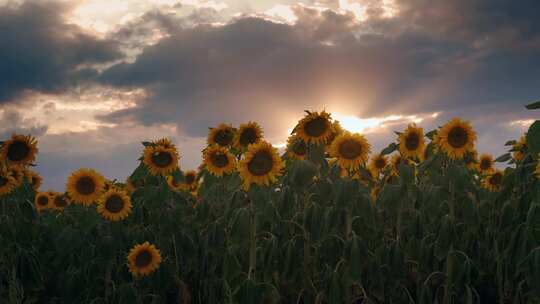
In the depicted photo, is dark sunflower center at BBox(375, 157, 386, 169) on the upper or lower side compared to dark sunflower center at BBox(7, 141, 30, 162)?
lower

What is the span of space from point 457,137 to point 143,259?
378 cm

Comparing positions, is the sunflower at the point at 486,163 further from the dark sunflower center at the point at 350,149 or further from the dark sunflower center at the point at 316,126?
the dark sunflower center at the point at 316,126

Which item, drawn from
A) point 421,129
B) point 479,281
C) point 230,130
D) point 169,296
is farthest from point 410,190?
point 169,296

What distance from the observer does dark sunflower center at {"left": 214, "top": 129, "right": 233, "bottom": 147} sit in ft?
24.0

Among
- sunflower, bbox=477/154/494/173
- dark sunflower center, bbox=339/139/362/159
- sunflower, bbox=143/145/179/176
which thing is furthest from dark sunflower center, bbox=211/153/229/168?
sunflower, bbox=477/154/494/173

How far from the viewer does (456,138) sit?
6402 mm

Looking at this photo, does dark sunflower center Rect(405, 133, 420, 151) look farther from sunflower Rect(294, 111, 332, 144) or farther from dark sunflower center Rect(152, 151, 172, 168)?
dark sunflower center Rect(152, 151, 172, 168)

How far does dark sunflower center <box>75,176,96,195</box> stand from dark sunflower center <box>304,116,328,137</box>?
365 cm

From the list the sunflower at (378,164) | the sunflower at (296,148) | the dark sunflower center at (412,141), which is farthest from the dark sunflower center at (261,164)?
the sunflower at (378,164)

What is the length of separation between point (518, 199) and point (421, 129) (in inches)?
83.6

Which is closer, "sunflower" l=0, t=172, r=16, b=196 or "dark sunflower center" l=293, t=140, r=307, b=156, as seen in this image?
"dark sunflower center" l=293, t=140, r=307, b=156

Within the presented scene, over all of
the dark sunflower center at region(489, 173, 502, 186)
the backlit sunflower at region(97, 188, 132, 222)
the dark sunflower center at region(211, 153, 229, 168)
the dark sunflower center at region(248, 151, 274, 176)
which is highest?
the dark sunflower center at region(211, 153, 229, 168)

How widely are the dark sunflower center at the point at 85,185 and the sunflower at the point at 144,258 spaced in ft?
5.35

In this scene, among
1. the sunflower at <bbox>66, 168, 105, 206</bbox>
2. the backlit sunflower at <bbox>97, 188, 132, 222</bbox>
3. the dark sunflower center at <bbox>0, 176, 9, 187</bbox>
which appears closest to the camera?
the dark sunflower center at <bbox>0, 176, 9, 187</bbox>
